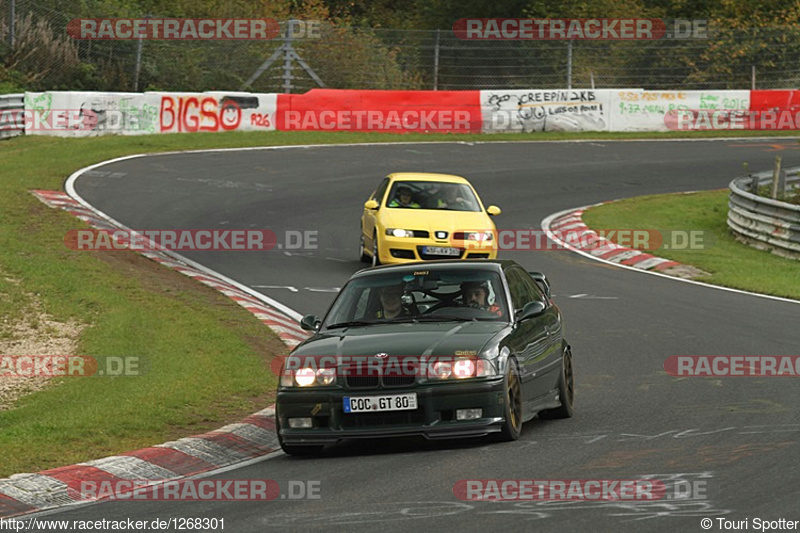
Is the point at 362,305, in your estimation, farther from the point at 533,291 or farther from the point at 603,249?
the point at 603,249

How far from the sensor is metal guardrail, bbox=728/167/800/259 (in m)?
23.8

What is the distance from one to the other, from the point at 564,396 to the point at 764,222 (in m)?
14.7

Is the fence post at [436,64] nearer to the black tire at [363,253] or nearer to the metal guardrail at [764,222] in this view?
the metal guardrail at [764,222]

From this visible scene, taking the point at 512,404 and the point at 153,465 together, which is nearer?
the point at 153,465

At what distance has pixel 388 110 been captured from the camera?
38.6 m

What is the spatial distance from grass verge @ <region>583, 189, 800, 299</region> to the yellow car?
141 inches

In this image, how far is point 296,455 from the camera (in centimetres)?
998

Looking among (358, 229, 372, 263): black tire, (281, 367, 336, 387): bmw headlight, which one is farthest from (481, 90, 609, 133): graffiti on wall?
(281, 367, 336, 387): bmw headlight

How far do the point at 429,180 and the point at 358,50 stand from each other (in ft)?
66.7

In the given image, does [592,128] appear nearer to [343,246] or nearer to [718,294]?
[343,246]

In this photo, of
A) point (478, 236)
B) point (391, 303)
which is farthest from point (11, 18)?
point (391, 303)

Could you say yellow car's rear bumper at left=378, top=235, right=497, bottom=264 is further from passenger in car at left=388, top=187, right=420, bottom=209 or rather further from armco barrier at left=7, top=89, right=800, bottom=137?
armco barrier at left=7, top=89, right=800, bottom=137

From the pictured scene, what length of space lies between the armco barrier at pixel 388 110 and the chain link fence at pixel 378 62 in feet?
4.77

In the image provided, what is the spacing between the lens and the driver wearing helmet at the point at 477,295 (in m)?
10.8
